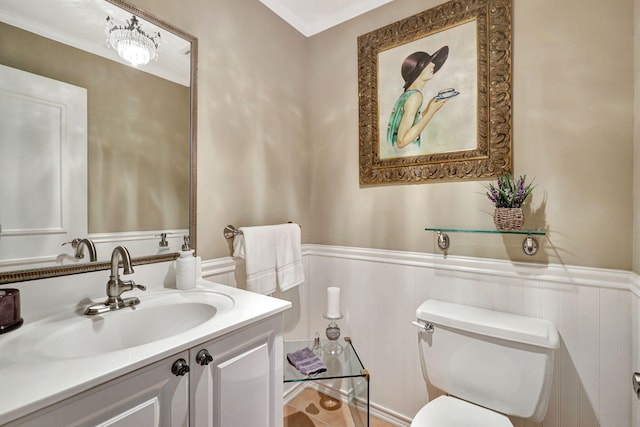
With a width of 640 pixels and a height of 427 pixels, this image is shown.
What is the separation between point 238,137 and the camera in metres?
1.58

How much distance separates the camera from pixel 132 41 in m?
1.18

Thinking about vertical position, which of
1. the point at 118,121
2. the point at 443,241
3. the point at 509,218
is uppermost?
the point at 118,121

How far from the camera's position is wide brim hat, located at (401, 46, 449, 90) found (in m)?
1.52

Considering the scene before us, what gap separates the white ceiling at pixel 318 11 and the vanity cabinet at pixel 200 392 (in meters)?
1.76

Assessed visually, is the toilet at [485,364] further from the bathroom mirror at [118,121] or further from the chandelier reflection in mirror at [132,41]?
the chandelier reflection in mirror at [132,41]

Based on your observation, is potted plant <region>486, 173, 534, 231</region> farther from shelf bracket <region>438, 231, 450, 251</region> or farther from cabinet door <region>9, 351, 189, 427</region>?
cabinet door <region>9, 351, 189, 427</region>

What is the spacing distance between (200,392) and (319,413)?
1.23 metres

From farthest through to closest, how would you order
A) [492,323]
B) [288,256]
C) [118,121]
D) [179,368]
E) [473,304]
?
1. [288,256]
2. [473,304]
3. [492,323]
4. [118,121]
5. [179,368]

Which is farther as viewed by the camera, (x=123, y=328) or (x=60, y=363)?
(x=123, y=328)

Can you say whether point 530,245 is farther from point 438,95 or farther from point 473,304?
point 438,95

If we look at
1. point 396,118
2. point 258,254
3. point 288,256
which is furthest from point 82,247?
point 396,118

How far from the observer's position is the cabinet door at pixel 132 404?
60 centimetres

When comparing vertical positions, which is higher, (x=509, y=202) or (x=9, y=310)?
(x=509, y=202)

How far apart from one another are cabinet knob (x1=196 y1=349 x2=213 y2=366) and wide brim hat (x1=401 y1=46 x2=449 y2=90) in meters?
1.55
